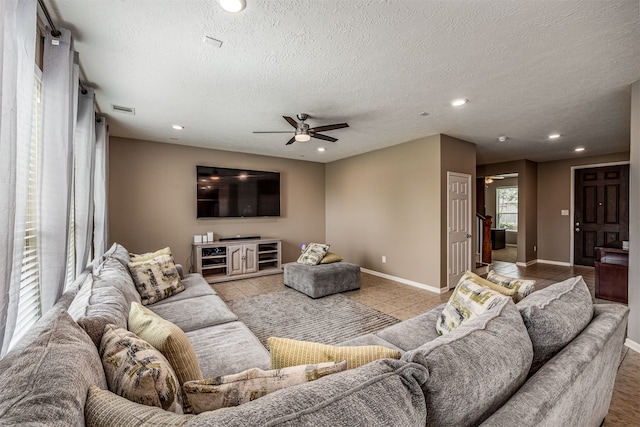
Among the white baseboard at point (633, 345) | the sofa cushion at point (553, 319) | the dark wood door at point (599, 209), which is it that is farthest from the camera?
the dark wood door at point (599, 209)

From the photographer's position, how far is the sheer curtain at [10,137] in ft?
3.44

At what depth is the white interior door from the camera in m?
4.51

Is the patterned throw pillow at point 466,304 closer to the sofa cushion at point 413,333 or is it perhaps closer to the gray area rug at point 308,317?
the sofa cushion at point 413,333

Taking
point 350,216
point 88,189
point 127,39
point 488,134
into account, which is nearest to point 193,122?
point 88,189

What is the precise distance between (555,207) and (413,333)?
686 cm

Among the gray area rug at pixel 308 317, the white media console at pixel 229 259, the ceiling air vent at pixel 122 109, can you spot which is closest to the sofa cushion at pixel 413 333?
the gray area rug at pixel 308 317

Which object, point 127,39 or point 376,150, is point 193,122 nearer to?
point 127,39

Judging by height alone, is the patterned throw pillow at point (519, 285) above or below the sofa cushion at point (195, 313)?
above

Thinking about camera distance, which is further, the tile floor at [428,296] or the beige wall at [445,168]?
the beige wall at [445,168]

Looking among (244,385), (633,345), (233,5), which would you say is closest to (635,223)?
(633,345)

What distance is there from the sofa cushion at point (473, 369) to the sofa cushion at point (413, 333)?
0.73 metres

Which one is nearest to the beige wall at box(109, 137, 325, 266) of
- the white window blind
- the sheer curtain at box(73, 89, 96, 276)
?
the sheer curtain at box(73, 89, 96, 276)

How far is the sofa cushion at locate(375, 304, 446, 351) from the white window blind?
211cm

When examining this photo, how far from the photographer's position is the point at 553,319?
1239 mm
